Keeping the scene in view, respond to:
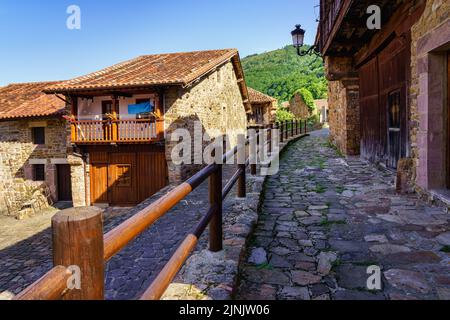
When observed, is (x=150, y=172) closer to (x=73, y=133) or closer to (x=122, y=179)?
(x=122, y=179)

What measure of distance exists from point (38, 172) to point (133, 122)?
7351 mm

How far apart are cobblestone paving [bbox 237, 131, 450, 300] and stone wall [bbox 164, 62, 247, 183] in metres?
7.11

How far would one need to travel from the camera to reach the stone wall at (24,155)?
53.1 feet

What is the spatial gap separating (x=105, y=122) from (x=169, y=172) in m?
3.37

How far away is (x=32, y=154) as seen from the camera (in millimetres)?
16547

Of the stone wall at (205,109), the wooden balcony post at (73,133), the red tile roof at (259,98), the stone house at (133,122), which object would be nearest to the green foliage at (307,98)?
the red tile roof at (259,98)

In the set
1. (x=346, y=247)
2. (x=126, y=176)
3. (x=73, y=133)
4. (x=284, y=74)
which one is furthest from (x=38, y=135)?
(x=284, y=74)

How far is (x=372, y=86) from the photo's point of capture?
7.92 metres

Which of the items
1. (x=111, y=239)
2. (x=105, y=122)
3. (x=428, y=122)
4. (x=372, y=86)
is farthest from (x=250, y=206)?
(x=105, y=122)

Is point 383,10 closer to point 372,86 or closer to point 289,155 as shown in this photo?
point 372,86

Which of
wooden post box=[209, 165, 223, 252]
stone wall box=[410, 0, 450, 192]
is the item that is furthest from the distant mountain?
wooden post box=[209, 165, 223, 252]

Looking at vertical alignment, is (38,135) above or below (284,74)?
below

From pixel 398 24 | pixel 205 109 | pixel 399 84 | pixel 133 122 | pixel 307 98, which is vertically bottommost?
pixel 133 122

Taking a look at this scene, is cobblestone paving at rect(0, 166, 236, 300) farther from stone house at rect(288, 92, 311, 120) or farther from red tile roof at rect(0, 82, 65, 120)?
stone house at rect(288, 92, 311, 120)
